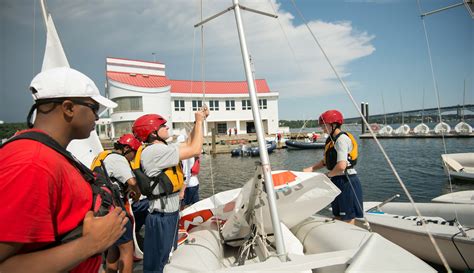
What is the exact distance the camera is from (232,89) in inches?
1651

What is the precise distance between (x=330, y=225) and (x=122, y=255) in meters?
2.77

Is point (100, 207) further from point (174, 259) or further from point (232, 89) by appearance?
point (232, 89)

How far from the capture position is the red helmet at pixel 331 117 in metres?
4.30

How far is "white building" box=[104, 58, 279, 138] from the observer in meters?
29.7

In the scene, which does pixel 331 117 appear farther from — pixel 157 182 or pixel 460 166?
pixel 460 166

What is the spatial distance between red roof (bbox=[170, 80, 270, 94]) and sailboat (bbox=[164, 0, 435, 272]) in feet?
118

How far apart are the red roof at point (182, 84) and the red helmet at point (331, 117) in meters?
28.3

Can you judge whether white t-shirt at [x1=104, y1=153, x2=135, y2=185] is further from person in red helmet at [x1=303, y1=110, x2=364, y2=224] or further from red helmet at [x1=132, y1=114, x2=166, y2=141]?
person in red helmet at [x1=303, y1=110, x2=364, y2=224]

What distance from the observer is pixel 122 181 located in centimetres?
363

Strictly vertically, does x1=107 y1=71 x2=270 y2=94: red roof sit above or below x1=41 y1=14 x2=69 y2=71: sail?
above

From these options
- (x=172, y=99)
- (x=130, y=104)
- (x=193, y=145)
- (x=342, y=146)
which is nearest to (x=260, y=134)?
(x=193, y=145)

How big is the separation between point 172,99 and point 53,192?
3703cm

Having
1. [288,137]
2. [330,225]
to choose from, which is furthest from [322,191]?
[288,137]

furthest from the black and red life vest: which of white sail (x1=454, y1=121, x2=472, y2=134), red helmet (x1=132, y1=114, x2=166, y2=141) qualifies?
white sail (x1=454, y1=121, x2=472, y2=134)
